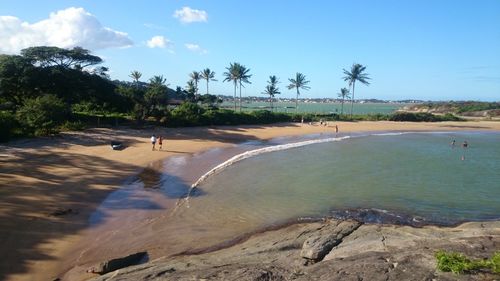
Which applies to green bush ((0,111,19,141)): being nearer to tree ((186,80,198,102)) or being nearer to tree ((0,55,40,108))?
tree ((0,55,40,108))

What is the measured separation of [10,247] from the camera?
13078 millimetres

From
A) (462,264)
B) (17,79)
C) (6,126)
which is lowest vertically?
(462,264)

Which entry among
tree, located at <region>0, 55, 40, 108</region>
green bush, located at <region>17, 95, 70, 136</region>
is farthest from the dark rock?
tree, located at <region>0, 55, 40, 108</region>

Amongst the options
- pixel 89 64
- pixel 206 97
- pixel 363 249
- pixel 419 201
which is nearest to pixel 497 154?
pixel 419 201

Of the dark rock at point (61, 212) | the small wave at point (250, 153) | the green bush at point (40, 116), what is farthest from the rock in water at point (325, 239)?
the green bush at point (40, 116)

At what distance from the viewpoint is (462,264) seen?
920 cm

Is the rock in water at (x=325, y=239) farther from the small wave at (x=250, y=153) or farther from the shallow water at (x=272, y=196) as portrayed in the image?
the small wave at (x=250, y=153)

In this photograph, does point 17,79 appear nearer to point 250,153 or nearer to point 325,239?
point 250,153

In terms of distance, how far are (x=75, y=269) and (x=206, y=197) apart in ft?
30.8

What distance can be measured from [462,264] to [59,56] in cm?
4891

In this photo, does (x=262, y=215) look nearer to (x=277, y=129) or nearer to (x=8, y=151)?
(x=8, y=151)

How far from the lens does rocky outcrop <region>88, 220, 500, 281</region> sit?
377 inches

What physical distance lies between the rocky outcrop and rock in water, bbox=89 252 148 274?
0.69 metres

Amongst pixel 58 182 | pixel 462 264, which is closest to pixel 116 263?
pixel 462 264
